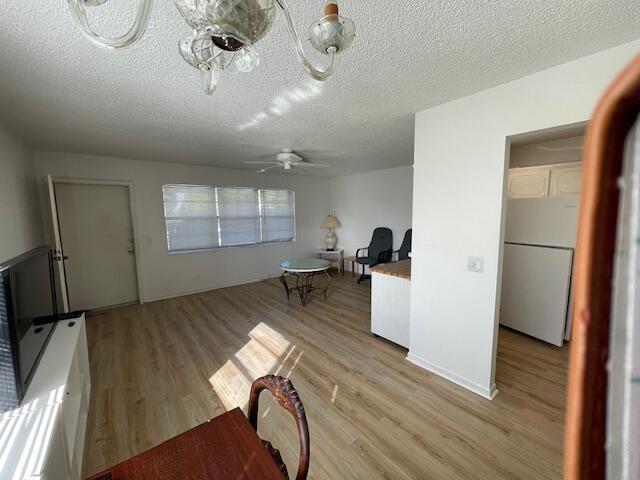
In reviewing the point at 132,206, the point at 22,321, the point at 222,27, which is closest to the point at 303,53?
the point at 222,27

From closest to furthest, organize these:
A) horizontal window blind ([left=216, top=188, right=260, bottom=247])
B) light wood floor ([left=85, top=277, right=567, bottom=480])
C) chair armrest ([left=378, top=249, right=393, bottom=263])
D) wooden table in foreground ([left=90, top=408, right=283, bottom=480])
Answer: wooden table in foreground ([left=90, top=408, right=283, bottom=480]) → light wood floor ([left=85, top=277, right=567, bottom=480]) → horizontal window blind ([left=216, top=188, right=260, bottom=247]) → chair armrest ([left=378, top=249, right=393, bottom=263])

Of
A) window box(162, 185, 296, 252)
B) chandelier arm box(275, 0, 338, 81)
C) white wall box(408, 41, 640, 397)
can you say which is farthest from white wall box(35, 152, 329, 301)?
chandelier arm box(275, 0, 338, 81)

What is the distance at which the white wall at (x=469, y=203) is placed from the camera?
1.66 metres

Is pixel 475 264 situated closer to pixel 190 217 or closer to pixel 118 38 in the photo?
pixel 118 38

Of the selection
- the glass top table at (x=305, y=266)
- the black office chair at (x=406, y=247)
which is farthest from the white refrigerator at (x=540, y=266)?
the glass top table at (x=305, y=266)

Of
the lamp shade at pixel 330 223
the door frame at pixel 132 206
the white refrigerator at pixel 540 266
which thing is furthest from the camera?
the lamp shade at pixel 330 223

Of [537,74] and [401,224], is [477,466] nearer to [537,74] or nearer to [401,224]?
[537,74]

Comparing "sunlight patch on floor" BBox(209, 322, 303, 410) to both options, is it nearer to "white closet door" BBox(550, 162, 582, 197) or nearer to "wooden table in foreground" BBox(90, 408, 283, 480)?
"wooden table in foreground" BBox(90, 408, 283, 480)

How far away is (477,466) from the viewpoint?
1556 millimetres

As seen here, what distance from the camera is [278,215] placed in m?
5.70

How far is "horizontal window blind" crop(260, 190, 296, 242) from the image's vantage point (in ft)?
18.0

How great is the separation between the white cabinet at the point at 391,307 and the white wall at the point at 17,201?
3.21 meters

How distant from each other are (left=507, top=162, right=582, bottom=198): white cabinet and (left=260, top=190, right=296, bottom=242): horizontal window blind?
3.93 meters

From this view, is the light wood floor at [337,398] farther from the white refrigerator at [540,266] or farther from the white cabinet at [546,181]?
the white cabinet at [546,181]
